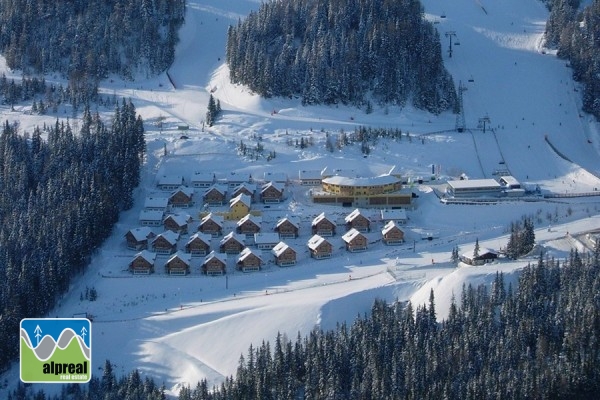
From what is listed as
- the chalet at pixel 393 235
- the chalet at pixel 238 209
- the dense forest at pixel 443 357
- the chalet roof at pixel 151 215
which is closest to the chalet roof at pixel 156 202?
the chalet roof at pixel 151 215

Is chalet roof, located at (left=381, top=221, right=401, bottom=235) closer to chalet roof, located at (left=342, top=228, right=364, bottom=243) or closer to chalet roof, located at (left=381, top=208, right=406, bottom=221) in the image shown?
chalet roof, located at (left=381, top=208, right=406, bottom=221)

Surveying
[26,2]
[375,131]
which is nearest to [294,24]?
[375,131]

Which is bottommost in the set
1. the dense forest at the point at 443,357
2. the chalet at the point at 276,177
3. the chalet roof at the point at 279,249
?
the dense forest at the point at 443,357

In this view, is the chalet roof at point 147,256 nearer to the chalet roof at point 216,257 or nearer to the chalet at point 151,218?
the chalet roof at point 216,257

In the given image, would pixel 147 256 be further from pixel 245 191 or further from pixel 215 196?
pixel 245 191

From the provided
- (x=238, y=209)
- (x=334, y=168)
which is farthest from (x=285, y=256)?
(x=334, y=168)

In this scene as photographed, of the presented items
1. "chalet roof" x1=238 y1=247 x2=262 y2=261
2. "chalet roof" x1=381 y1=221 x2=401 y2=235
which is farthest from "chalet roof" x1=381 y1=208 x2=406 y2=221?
"chalet roof" x1=238 y1=247 x2=262 y2=261
